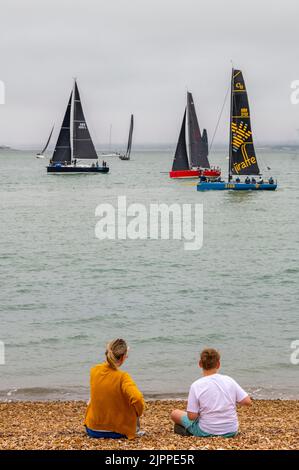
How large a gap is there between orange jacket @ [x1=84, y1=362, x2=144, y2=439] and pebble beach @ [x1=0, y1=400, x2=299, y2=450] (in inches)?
7.2

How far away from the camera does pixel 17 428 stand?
33.0 feet

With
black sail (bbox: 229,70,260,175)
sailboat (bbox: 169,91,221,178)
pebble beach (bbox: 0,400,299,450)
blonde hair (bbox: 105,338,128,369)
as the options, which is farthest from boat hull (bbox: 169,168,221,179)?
blonde hair (bbox: 105,338,128,369)

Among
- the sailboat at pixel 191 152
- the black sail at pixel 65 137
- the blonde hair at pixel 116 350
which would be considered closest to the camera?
the blonde hair at pixel 116 350

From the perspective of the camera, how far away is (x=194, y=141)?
79.9m

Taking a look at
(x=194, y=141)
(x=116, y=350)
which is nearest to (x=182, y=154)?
(x=194, y=141)

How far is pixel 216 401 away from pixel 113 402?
1.18 meters

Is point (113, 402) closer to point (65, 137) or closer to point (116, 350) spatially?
point (116, 350)

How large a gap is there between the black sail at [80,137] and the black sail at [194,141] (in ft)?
50.0

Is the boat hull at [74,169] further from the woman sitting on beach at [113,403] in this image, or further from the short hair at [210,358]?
the short hair at [210,358]

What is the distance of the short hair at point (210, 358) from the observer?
310 inches

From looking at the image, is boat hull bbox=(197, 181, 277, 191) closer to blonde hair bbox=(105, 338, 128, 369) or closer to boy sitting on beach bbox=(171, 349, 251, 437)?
boy sitting on beach bbox=(171, 349, 251, 437)

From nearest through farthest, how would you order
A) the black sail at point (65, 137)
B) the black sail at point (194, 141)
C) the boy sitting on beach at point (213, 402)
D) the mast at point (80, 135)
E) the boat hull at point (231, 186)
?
the boy sitting on beach at point (213, 402) → the boat hull at point (231, 186) → the black sail at point (194, 141) → the black sail at point (65, 137) → the mast at point (80, 135)

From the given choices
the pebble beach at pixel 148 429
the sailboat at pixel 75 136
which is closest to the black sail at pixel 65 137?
the sailboat at pixel 75 136
